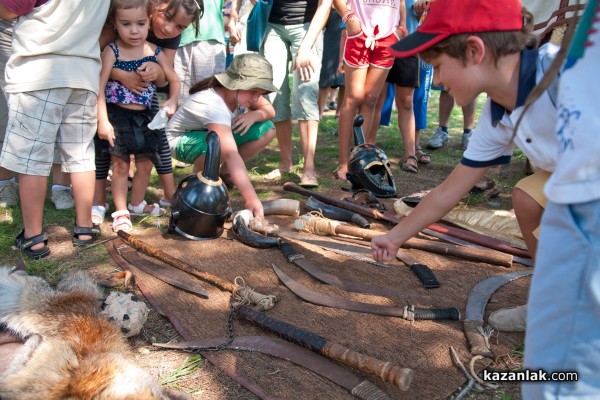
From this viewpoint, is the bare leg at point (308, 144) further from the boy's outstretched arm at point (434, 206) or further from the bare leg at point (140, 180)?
the boy's outstretched arm at point (434, 206)

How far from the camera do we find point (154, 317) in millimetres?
2844

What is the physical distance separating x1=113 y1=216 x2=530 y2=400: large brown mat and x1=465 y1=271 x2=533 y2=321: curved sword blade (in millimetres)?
38

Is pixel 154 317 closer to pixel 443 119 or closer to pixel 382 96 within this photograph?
pixel 382 96

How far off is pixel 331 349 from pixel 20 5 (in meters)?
2.61

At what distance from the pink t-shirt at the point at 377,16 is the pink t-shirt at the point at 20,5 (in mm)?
2799

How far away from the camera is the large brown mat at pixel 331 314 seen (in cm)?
233

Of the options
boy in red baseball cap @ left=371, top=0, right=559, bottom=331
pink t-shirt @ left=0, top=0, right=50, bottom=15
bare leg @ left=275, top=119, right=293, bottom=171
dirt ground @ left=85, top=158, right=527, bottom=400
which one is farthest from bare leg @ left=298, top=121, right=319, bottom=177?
boy in red baseball cap @ left=371, top=0, right=559, bottom=331

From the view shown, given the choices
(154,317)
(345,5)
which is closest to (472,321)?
(154,317)

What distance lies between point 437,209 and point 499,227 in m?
1.59

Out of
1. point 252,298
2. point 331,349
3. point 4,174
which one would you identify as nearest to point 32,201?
point 4,174

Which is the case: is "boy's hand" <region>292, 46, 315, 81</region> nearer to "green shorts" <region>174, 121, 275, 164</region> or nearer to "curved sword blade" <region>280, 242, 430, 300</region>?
"green shorts" <region>174, 121, 275, 164</region>

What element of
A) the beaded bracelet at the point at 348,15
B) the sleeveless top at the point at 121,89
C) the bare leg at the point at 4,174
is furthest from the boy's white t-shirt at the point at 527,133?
the bare leg at the point at 4,174

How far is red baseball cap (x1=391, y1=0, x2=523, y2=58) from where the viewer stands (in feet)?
6.69

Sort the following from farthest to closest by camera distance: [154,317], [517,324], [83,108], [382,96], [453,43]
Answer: [382,96]
[83,108]
[154,317]
[517,324]
[453,43]
